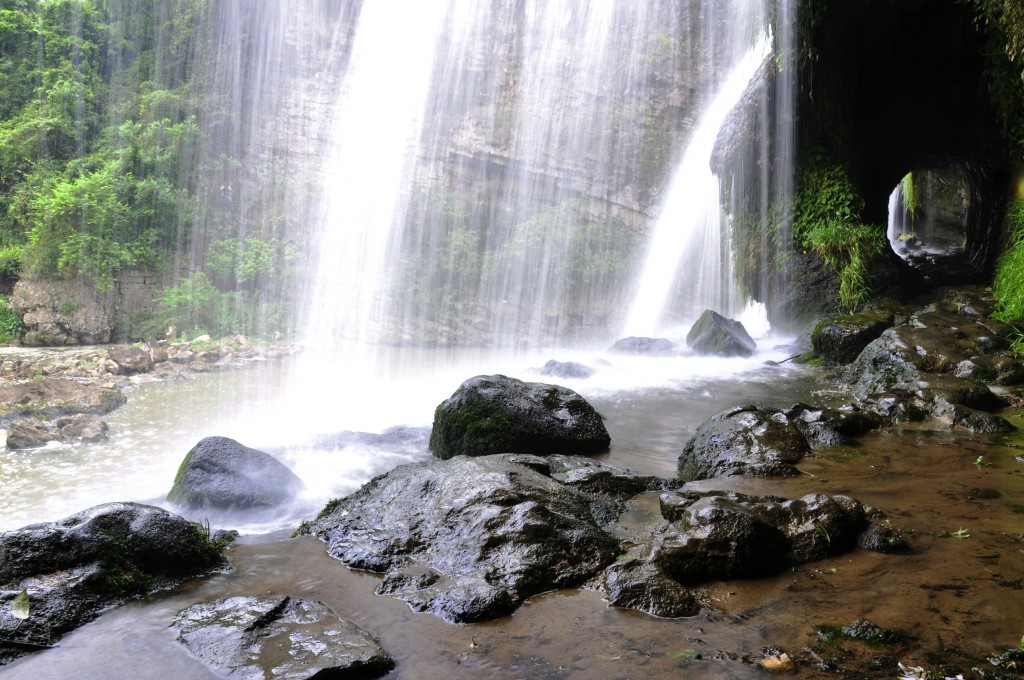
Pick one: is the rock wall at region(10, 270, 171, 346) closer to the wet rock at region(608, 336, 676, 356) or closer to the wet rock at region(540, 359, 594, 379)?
the wet rock at region(540, 359, 594, 379)

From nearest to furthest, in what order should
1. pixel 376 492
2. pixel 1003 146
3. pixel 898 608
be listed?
pixel 898 608 < pixel 376 492 < pixel 1003 146

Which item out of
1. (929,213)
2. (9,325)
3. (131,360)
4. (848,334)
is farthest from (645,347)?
(9,325)

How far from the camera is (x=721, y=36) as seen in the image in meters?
23.6

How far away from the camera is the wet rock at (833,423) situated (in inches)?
238

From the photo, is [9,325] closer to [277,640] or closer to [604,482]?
[604,482]

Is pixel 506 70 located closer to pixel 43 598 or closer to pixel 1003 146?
pixel 1003 146

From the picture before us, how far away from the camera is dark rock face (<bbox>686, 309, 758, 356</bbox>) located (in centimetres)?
1270

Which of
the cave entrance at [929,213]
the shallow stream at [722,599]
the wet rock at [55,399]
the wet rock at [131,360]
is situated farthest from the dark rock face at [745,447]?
the cave entrance at [929,213]

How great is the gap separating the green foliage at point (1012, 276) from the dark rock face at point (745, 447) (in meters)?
4.71

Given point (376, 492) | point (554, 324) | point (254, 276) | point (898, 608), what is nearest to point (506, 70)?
point (554, 324)

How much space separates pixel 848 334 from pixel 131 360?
14204mm

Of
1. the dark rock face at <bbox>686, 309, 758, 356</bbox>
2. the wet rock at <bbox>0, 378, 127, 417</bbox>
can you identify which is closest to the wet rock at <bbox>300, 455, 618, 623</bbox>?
the wet rock at <bbox>0, 378, 127, 417</bbox>

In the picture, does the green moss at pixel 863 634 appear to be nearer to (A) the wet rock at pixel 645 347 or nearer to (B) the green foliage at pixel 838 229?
(B) the green foliage at pixel 838 229

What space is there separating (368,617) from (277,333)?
21.0 meters
